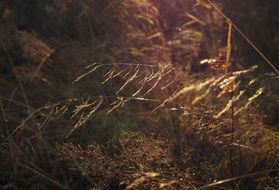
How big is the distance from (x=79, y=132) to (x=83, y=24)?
100 centimetres

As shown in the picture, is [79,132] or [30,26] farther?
[30,26]

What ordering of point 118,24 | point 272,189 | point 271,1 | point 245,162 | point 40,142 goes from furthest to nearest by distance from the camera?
point 271,1, point 118,24, point 40,142, point 245,162, point 272,189

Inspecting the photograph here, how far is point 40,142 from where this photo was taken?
2424mm

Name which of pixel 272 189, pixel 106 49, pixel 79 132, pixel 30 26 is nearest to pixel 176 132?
pixel 79 132

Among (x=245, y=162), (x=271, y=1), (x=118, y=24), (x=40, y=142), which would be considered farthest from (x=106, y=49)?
(x=271, y=1)

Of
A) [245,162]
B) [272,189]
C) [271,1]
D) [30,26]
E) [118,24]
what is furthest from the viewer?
[271,1]

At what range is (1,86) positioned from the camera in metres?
2.79

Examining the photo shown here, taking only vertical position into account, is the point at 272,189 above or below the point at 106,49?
above

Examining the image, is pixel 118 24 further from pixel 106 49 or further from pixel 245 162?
pixel 245 162

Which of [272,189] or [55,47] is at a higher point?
[272,189]

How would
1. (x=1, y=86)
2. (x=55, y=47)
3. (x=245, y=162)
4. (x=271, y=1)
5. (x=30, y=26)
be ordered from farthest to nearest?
(x=271, y=1)
(x=30, y=26)
(x=55, y=47)
(x=1, y=86)
(x=245, y=162)

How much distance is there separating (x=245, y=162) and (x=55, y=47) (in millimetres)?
1292

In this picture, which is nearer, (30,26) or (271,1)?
(30,26)

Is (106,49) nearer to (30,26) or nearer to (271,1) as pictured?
(30,26)
